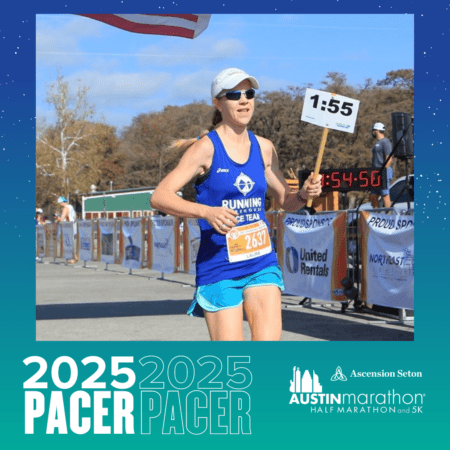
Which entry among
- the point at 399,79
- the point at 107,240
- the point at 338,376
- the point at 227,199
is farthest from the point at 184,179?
the point at 399,79

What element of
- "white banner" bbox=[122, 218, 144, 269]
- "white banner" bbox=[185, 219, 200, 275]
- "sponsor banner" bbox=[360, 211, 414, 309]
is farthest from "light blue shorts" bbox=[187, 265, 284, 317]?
"white banner" bbox=[122, 218, 144, 269]

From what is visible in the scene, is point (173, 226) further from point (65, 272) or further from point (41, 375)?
point (41, 375)

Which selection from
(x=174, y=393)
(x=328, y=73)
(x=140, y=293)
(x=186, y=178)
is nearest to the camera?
(x=174, y=393)

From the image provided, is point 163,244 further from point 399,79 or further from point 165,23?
point 399,79

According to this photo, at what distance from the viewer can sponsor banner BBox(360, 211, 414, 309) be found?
31.4 ft

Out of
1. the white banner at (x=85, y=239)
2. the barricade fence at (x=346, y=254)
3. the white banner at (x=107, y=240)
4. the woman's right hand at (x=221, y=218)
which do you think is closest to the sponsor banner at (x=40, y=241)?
the white banner at (x=85, y=239)

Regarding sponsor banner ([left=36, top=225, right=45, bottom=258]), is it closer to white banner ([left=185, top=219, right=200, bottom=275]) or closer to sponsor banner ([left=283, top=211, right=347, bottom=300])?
white banner ([left=185, top=219, right=200, bottom=275])

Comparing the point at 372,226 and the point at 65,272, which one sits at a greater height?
the point at 372,226

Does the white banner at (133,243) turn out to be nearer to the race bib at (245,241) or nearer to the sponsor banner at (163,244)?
the sponsor banner at (163,244)

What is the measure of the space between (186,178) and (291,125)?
145ft

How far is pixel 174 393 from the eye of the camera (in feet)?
13.8

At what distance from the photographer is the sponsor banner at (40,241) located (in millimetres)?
31688

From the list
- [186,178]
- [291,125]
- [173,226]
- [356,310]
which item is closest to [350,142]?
[291,125]

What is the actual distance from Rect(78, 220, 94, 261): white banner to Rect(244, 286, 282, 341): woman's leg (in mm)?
20672
